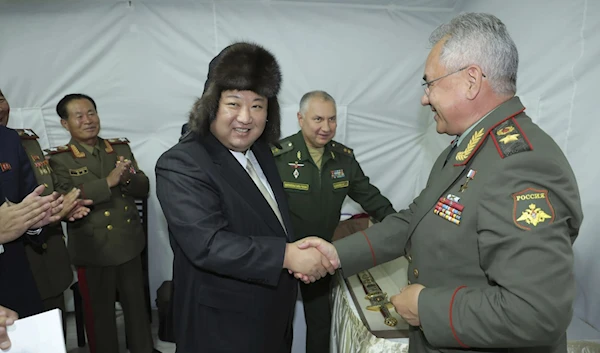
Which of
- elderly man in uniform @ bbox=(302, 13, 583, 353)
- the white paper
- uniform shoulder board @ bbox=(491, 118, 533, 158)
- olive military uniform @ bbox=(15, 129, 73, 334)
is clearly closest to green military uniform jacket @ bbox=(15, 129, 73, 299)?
olive military uniform @ bbox=(15, 129, 73, 334)

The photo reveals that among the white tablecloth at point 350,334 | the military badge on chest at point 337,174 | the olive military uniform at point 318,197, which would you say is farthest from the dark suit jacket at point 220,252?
the military badge on chest at point 337,174

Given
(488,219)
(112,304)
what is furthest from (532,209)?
(112,304)

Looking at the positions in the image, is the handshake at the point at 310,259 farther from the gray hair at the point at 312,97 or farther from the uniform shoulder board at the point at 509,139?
the gray hair at the point at 312,97

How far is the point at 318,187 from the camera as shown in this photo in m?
2.72

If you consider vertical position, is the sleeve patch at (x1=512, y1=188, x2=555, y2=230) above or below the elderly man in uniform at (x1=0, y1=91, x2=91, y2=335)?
above

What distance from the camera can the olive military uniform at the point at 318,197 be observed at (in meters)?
2.64

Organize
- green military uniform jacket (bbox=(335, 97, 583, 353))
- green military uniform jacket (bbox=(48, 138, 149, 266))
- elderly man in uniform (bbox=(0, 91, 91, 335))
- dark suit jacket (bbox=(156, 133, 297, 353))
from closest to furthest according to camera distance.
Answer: green military uniform jacket (bbox=(335, 97, 583, 353)), dark suit jacket (bbox=(156, 133, 297, 353)), elderly man in uniform (bbox=(0, 91, 91, 335)), green military uniform jacket (bbox=(48, 138, 149, 266))

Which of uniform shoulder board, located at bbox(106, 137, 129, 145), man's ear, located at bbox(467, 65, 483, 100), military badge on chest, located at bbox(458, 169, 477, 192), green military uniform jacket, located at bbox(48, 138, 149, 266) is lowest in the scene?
green military uniform jacket, located at bbox(48, 138, 149, 266)

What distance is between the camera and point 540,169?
3.06ft

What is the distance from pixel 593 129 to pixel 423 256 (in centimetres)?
138

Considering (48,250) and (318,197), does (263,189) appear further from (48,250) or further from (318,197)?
(48,250)

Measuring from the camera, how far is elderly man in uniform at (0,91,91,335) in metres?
2.24

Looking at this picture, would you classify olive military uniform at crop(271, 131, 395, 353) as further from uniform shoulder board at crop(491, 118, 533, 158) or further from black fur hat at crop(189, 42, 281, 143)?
uniform shoulder board at crop(491, 118, 533, 158)

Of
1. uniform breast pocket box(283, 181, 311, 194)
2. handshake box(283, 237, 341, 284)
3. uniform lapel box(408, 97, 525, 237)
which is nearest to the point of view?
uniform lapel box(408, 97, 525, 237)
